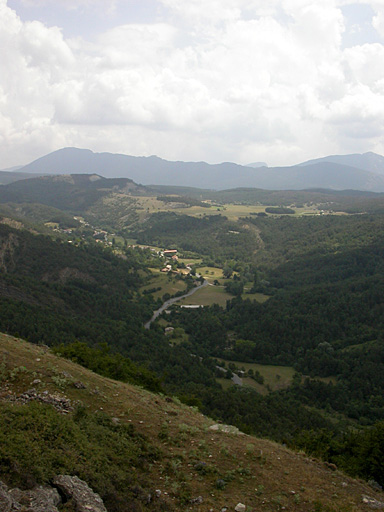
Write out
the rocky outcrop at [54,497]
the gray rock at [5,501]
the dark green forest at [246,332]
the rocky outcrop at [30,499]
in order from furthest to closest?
the dark green forest at [246,332] < the rocky outcrop at [54,497] < the rocky outcrop at [30,499] < the gray rock at [5,501]

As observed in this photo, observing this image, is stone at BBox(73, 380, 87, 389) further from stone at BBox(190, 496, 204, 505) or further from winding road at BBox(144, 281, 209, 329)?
winding road at BBox(144, 281, 209, 329)

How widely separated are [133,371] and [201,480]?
2009cm

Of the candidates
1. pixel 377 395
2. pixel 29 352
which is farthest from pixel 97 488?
pixel 377 395

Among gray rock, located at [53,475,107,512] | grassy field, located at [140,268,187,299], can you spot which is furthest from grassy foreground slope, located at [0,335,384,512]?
grassy field, located at [140,268,187,299]

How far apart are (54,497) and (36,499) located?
596 millimetres

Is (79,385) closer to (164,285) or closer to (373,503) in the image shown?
(373,503)

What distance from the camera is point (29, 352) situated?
2484 cm

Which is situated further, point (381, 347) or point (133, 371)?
point (381, 347)

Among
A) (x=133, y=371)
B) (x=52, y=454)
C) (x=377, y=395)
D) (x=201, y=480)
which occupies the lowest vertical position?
(x=377, y=395)

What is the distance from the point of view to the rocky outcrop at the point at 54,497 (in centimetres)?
1025

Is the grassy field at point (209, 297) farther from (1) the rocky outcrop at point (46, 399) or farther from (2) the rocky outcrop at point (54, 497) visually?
(2) the rocky outcrop at point (54, 497)

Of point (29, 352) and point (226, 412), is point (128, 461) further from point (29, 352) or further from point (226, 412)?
point (226, 412)

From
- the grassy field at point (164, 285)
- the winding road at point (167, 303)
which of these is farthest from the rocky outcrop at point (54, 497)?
the grassy field at point (164, 285)

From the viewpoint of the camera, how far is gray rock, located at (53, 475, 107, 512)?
→ 11344mm
